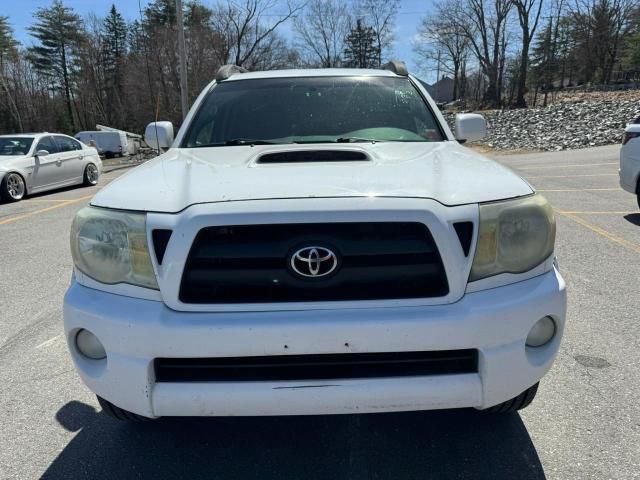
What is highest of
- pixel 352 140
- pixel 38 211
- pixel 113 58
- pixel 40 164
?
pixel 113 58

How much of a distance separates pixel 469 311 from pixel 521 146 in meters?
25.9

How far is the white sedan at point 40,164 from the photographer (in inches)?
452

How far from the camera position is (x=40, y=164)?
1238cm

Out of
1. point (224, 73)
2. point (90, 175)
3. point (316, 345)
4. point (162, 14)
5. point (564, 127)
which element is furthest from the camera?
point (162, 14)

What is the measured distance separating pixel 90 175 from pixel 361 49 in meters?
59.0

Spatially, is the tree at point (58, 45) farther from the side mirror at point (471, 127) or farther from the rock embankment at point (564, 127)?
the side mirror at point (471, 127)

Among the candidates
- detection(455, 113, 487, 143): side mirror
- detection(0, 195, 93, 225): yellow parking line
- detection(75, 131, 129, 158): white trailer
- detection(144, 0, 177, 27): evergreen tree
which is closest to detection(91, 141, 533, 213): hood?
detection(455, 113, 487, 143): side mirror

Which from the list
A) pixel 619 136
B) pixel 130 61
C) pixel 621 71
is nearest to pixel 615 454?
pixel 619 136

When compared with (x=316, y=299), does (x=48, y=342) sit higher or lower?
lower

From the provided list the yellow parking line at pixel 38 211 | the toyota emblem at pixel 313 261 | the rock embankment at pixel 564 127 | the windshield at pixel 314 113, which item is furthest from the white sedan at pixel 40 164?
the rock embankment at pixel 564 127

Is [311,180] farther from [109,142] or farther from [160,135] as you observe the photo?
[109,142]

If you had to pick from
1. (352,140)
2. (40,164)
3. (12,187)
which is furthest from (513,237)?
(40,164)

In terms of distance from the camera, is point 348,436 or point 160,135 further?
point 160,135

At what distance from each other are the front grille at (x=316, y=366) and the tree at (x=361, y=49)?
207ft
